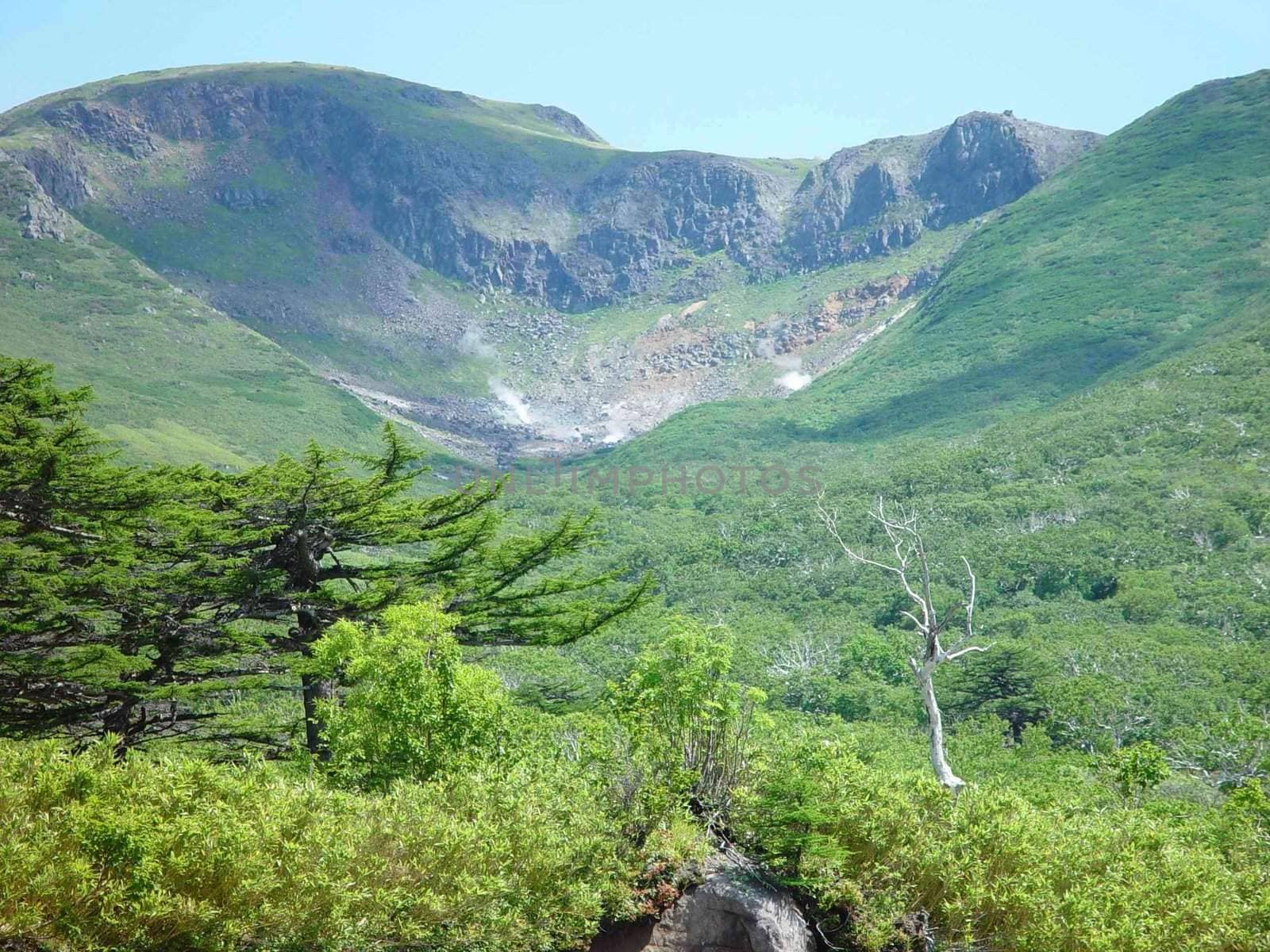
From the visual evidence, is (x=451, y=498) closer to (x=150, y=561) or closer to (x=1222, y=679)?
(x=150, y=561)

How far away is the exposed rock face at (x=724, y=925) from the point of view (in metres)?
13.8

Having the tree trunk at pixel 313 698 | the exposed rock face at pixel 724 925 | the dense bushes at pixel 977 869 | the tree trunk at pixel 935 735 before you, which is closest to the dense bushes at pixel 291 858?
the exposed rock face at pixel 724 925

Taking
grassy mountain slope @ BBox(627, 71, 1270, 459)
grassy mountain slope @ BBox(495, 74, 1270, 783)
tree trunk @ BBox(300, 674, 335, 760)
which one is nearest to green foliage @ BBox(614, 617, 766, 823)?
tree trunk @ BBox(300, 674, 335, 760)

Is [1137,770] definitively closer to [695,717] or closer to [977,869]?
[977,869]

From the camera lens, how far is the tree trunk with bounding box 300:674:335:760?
1883 centimetres

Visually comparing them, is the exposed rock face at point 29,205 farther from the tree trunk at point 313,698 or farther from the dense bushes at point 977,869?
the dense bushes at point 977,869

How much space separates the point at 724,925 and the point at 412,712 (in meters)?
4.70

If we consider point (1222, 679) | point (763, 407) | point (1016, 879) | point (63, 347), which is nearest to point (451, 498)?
point (1016, 879)

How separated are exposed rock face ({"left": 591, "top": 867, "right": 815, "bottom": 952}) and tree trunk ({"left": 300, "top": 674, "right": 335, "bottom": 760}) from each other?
6727mm

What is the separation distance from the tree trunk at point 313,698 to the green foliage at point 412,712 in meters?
2.83

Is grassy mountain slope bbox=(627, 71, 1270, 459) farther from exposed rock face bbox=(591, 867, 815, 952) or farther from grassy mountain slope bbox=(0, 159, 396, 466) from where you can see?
exposed rock face bbox=(591, 867, 815, 952)

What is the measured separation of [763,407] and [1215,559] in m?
107

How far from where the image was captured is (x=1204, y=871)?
584 inches

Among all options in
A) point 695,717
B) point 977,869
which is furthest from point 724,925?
point 977,869
